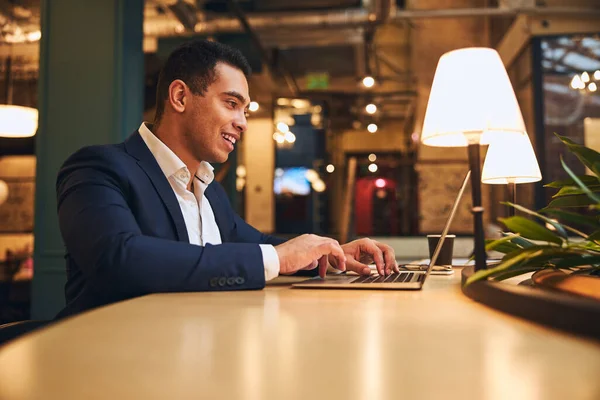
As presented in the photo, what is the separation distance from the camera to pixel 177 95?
1829mm

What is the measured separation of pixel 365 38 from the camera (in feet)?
22.6

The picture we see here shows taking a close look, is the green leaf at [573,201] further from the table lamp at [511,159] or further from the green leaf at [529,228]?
the table lamp at [511,159]

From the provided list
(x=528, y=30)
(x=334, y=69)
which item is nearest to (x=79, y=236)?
(x=528, y=30)

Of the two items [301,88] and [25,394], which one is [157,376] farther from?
[301,88]

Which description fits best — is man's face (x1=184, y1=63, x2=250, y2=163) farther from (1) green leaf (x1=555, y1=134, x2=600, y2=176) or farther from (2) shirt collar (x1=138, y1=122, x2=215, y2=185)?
(1) green leaf (x1=555, y1=134, x2=600, y2=176)

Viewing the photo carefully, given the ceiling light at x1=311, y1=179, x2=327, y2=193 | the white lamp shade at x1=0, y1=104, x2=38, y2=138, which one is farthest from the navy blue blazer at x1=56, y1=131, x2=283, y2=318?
the ceiling light at x1=311, y1=179, x2=327, y2=193

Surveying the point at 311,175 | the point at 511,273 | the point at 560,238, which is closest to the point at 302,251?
the point at 511,273

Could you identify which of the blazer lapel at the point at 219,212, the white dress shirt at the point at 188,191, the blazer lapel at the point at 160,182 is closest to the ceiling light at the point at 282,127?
the blazer lapel at the point at 219,212

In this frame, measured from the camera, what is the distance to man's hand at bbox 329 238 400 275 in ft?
5.17

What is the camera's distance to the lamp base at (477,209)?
1.10m

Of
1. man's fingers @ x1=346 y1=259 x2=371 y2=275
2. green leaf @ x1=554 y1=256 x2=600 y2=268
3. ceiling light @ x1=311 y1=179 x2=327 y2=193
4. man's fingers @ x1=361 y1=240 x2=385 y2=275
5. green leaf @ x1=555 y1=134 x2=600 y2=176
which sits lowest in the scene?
man's fingers @ x1=346 y1=259 x2=371 y2=275

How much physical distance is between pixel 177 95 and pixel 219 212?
442 mm

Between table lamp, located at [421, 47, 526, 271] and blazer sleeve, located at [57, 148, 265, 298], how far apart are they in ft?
1.68

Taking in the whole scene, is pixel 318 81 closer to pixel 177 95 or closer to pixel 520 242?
pixel 177 95
